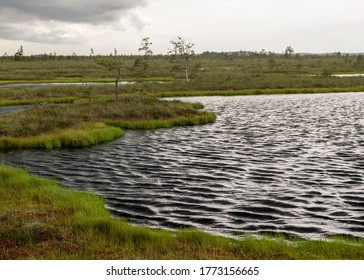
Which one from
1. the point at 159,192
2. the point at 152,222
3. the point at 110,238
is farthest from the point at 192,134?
the point at 110,238

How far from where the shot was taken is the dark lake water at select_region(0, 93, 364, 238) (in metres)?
16.2

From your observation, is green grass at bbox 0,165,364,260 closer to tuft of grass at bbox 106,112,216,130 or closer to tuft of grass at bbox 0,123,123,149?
tuft of grass at bbox 0,123,123,149

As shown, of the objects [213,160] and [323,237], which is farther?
[213,160]

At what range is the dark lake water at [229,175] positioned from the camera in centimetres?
1620

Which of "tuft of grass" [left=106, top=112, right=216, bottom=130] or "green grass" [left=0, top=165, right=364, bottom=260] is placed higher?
"tuft of grass" [left=106, top=112, right=216, bottom=130]

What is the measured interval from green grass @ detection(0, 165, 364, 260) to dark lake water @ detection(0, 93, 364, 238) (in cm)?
225

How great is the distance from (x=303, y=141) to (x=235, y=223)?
19.3 meters

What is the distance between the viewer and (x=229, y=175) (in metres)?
22.8

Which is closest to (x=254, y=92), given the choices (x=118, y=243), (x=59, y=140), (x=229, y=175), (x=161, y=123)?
(x=161, y=123)

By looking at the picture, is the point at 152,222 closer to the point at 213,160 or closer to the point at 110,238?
the point at 110,238

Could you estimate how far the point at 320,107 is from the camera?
5919cm

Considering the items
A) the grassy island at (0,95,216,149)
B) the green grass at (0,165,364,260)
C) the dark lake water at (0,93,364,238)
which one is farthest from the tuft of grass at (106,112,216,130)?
the green grass at (0,165,364,260)
